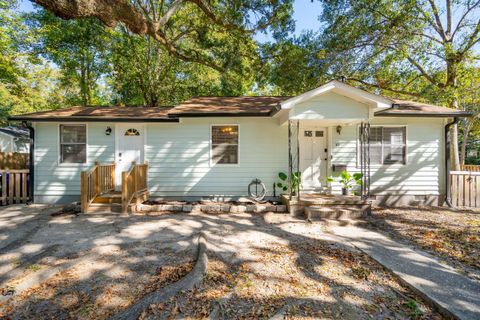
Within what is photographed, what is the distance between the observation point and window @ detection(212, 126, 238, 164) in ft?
25.9

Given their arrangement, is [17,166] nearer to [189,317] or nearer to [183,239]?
[183,239]

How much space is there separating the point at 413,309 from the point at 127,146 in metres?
8.06

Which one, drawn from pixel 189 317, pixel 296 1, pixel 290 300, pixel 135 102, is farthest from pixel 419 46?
pixel 135 102

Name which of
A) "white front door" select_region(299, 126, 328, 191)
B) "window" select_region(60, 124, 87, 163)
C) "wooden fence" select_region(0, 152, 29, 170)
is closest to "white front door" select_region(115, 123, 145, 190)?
"window" select_region(60, 124, 87, 163)

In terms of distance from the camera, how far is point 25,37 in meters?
13.0

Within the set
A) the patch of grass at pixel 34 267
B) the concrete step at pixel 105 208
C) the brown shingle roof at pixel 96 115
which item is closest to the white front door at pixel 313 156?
the brown shingle roof at pixel 96 115

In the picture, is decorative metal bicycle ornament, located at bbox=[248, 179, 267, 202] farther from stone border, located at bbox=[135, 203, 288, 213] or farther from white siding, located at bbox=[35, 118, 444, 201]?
stone border, located at bbox=[135, 203, 288, 213]

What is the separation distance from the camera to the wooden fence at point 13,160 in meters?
7.99

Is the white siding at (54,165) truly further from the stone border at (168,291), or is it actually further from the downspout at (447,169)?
the downspout at (447,169)

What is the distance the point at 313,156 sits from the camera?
8.12m

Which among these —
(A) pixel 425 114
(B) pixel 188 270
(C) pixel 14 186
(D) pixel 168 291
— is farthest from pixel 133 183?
(A) pixel 425 114

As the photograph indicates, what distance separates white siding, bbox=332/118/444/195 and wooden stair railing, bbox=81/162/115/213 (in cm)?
734

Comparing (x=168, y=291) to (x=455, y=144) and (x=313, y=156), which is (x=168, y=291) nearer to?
(x=313, y=156)

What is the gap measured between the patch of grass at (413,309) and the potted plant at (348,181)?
473 centimetres
